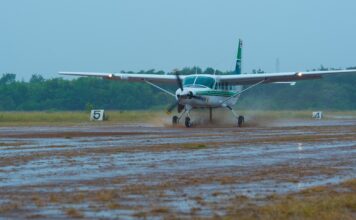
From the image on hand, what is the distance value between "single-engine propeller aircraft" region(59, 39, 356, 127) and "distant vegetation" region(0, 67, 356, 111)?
38.5 m

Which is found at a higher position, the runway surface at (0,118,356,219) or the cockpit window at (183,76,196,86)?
the cockpit window at (183,76,196,86)

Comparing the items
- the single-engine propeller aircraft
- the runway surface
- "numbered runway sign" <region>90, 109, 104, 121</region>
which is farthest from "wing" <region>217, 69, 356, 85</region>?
the runway surface

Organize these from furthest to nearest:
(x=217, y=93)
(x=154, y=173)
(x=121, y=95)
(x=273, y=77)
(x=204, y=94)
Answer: (x=121, y=95) < (x=273, y=77) < (x=217, y=93) < (x=204, y=94) < (x=154, y=173)

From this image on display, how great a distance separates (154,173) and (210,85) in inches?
1176

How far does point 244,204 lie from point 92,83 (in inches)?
3849

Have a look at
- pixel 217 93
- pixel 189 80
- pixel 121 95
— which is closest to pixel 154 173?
pixel 189 80

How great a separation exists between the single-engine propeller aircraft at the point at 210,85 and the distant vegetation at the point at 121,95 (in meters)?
38.5

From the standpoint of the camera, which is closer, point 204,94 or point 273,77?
point 204,94

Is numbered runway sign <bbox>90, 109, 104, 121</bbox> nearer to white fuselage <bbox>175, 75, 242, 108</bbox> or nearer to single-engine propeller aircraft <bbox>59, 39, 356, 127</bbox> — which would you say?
single-engine propeller aircraft <bbox>59, 39, 356, 127</bbox>

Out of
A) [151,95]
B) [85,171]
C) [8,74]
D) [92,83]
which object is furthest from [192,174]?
[8,74]

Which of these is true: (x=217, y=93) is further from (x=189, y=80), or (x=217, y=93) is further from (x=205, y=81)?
(x=189, y=80)

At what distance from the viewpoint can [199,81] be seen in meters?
46.7

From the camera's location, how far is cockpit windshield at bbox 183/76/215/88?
152ft

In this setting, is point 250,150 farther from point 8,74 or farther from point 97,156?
point 8,74
